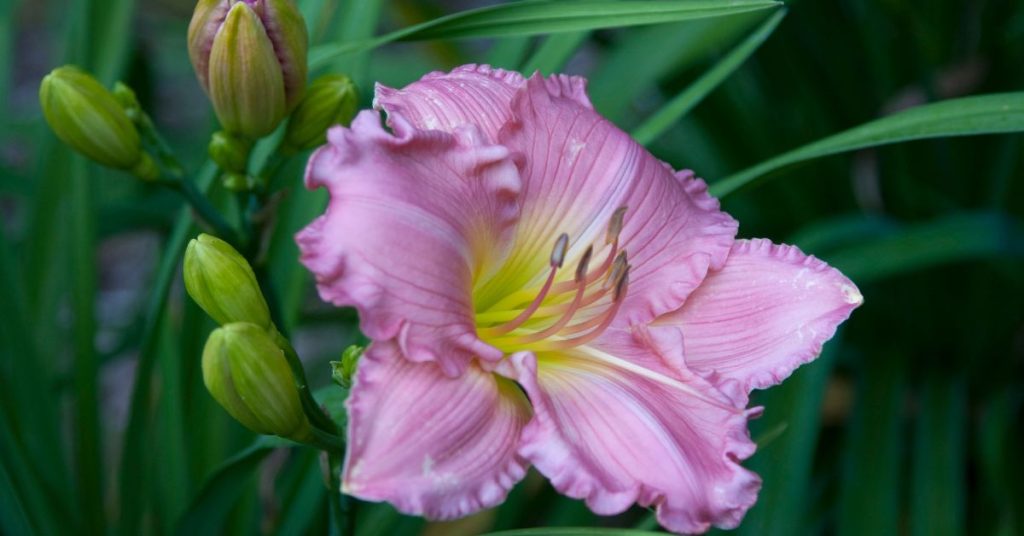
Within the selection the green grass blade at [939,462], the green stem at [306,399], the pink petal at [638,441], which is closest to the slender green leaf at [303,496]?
the green stem at [306,399]

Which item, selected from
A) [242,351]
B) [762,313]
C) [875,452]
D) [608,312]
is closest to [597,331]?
[608,312]

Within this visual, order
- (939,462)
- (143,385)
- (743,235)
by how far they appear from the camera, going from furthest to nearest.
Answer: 1. (743,235)
2. (939,462)
3. (143,385)

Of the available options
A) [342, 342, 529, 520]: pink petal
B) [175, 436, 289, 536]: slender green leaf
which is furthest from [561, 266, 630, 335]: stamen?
[175, 436, 289, 536]: slender green leaf

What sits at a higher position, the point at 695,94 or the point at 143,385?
the point at 695,94

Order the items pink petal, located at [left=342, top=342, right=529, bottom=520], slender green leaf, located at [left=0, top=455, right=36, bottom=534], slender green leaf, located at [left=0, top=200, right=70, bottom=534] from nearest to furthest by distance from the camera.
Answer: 1. pink petal, located at [left=342, top=342, right=529, bottom=520]
2. slender green leaf, located at [left=0, top=455, right=36, bottom=534]
3. slender green leaf, located at [left=0, top=200, right=70, bottom=534]

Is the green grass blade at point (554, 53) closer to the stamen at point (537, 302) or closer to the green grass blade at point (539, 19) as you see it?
the green grass blade at point (539, 19)

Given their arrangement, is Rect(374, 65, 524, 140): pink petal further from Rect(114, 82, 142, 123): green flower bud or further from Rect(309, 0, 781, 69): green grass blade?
Rect(114, 82, 142, 123): green flower bud

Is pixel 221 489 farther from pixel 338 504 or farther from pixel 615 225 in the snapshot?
pixel 615 225
